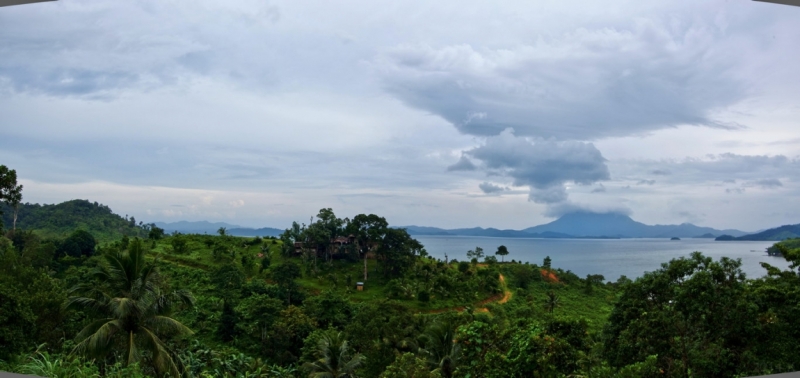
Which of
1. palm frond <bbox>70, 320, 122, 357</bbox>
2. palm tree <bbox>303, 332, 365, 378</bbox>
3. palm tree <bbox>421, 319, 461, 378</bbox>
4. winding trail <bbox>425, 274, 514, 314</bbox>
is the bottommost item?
winding trail <bbox>425, 274, 514, 314</bbox>

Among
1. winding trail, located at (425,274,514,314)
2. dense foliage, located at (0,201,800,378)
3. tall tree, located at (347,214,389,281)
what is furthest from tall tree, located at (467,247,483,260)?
tall tree, located at (347,214,389,281)

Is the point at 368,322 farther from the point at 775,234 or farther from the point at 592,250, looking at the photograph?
the point at 592,250

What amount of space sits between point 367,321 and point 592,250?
176ft

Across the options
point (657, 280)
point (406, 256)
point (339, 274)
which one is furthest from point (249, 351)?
point (657, 280)

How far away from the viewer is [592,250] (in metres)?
60.8

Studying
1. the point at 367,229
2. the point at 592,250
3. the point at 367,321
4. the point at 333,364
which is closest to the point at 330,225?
the point at 367,229

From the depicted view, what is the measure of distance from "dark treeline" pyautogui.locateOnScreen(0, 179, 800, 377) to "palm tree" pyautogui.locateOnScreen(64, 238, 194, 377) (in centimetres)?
2

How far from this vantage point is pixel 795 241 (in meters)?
13.7

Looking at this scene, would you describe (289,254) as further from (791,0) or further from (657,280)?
(791,0)

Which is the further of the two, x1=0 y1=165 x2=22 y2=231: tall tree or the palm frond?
x1=0 y1=165 x2=22 y2=231: tall tree

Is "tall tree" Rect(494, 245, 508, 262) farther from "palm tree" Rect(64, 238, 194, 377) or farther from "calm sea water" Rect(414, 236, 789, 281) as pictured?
"palm tree" Rect(64, 238, 194, 377)

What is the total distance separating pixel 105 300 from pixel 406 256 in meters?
18.4

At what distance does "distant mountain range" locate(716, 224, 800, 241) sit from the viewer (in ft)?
52.9

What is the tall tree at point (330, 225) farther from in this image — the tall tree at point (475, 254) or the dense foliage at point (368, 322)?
the tall tree at point (475, 254)
